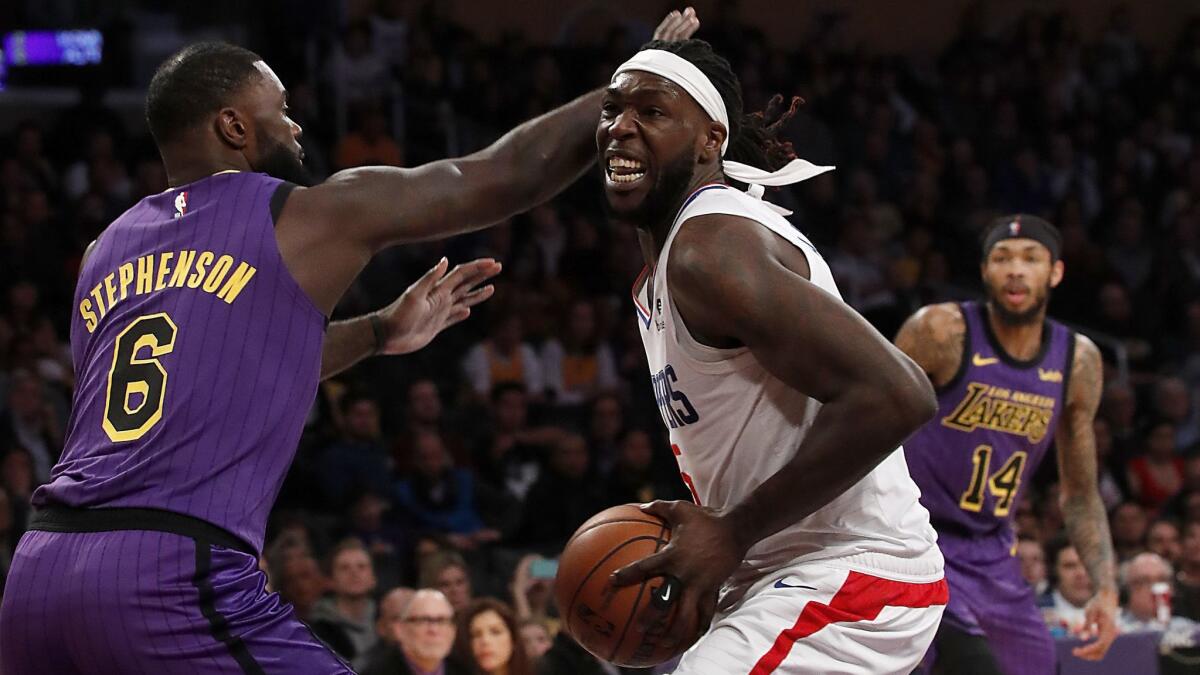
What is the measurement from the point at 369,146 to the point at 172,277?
8.66 meters

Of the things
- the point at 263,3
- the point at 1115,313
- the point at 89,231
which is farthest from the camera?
the point at 263,3

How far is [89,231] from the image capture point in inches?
407

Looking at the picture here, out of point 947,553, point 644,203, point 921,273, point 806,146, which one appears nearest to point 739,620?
point 644,203

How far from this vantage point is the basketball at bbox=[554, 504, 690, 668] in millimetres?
3242

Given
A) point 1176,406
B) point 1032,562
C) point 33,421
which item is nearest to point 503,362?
point 33,421

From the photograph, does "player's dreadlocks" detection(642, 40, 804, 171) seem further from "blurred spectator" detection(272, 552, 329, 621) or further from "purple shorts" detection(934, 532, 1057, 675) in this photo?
"blurred spectator" detection(272, 552, 329, 621)

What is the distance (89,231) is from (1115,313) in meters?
7.61

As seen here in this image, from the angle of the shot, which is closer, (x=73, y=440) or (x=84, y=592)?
(x=84, y=592)

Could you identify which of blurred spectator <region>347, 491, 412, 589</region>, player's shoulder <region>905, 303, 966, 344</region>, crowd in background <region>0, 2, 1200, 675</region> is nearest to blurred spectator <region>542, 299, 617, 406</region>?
crowd in background <region>0, 2, 1200, 675</region>

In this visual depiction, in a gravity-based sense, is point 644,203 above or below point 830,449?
above

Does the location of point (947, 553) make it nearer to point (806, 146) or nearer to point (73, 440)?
Answer: point (73, 440)

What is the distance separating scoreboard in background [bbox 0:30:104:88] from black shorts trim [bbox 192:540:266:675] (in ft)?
36.0

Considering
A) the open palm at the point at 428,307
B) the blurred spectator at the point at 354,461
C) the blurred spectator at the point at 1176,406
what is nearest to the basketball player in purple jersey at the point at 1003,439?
the open palm at the point at 428,307

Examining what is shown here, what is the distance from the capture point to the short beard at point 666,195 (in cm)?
352
